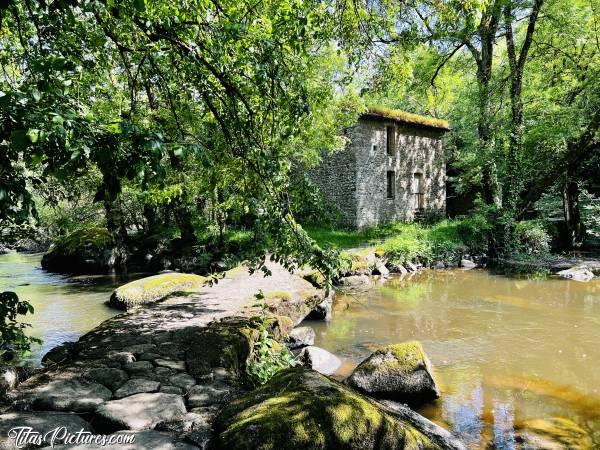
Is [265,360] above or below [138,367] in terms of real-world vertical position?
below

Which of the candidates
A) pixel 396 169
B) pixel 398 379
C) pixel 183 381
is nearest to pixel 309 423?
pixel 183 381

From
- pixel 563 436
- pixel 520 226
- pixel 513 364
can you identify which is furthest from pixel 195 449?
pixel 520 226

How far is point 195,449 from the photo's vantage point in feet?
8.16

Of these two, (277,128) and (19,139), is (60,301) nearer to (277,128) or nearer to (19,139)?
(277,128)

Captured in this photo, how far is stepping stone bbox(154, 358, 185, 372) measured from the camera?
393 centimetres

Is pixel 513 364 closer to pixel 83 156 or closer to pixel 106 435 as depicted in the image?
pixel 106 435

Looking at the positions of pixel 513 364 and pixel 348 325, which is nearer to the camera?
pixel 513 364

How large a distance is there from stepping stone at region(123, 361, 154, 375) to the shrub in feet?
51.6

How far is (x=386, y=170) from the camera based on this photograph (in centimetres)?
2072

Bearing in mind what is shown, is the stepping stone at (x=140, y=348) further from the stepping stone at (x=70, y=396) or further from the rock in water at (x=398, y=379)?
the rock in water at (x=398, y=379)

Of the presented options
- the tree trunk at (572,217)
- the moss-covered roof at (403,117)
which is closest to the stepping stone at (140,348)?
the moss-covered roof at (403,117)

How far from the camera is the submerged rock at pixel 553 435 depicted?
14.0ft

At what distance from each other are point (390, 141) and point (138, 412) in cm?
1995

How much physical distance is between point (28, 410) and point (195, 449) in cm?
143
